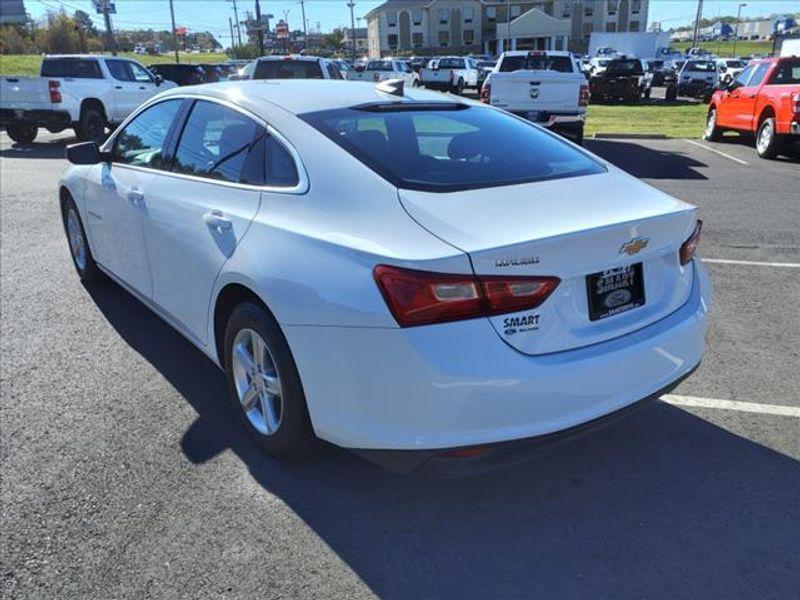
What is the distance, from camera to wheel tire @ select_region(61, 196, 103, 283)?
5629 millimetres

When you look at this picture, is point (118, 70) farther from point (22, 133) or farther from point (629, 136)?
point (629, 136)

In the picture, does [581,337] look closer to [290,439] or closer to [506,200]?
[506,200]

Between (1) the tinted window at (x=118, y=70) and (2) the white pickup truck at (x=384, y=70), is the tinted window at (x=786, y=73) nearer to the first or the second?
(1) the tinted window at (x=118, y=70)

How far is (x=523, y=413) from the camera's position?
254 centimetres

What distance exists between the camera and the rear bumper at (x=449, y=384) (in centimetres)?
246

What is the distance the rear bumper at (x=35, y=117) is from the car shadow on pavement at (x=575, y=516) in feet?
50.0

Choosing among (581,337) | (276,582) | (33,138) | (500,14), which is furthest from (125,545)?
(500,14)

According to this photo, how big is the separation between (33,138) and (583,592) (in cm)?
1897

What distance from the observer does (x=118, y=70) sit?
703 inches

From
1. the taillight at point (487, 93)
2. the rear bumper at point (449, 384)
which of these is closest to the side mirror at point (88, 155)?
the rear bumper at point (449, 384)

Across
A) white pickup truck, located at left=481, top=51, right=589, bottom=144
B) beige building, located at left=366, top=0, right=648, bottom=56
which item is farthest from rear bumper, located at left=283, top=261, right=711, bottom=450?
beige building, located at left=366, top=0, right=648, bottom=56

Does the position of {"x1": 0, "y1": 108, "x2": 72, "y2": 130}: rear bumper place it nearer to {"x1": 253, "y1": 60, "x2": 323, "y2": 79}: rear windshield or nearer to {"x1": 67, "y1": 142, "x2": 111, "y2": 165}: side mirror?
{"x1": 253, "y1": 60, "x2": 323, "y2": 79}: rear windshield

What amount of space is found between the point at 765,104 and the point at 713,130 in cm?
268

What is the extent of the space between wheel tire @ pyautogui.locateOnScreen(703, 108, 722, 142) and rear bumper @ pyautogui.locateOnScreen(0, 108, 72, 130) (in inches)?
583
